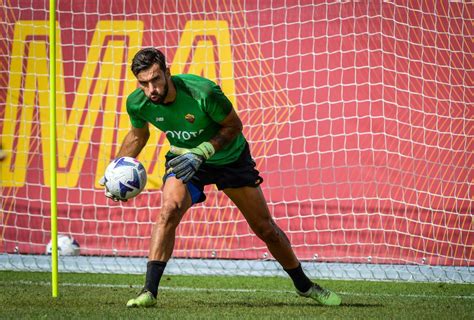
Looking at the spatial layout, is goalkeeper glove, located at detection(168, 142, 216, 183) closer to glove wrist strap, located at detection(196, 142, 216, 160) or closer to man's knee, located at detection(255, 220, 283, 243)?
glove wrist strap, located at detection(196, 142, 216, 160)

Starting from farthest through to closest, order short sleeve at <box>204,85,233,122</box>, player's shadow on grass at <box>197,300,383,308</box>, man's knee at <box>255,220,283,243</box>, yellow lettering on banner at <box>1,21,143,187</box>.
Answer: yellow lettering on banner at <box>1,21,143,187</box>, player's shadow on grass at <box>197,300,383,308</box>, man's knee at <box>255,220,283,243</box>, short sleeve at <box>204,85,233,122</box>

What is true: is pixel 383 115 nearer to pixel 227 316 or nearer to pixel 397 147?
pixel 397 147

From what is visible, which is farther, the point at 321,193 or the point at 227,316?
the point at 321,193

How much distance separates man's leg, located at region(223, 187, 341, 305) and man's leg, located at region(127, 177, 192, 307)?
1.51ft

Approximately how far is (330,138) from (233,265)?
5.87 ft

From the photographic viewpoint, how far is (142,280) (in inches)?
381

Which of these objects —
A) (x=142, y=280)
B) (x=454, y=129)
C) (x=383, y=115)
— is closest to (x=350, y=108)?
(x=383, y=115)

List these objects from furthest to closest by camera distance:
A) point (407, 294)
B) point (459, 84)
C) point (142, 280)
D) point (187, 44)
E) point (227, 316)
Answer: point (187, 44), point (459, 84), point (142, 280), point (407, 294), point (227, 316)

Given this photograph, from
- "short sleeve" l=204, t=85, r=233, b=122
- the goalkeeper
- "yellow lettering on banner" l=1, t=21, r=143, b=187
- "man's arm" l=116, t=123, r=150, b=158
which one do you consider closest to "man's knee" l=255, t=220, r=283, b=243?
the goalkeeper

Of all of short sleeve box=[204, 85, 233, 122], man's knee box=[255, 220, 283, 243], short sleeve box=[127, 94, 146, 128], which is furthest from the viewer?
man's knee box=[255, 220, 283, 243]

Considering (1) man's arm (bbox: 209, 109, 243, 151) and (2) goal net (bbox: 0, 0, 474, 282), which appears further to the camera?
(2) goal net (bbox: 0, 0, 474, 282)

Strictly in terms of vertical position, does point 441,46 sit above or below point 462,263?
above

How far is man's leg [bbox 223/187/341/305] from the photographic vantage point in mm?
7043

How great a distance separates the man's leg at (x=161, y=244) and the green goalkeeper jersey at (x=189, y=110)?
42cm
